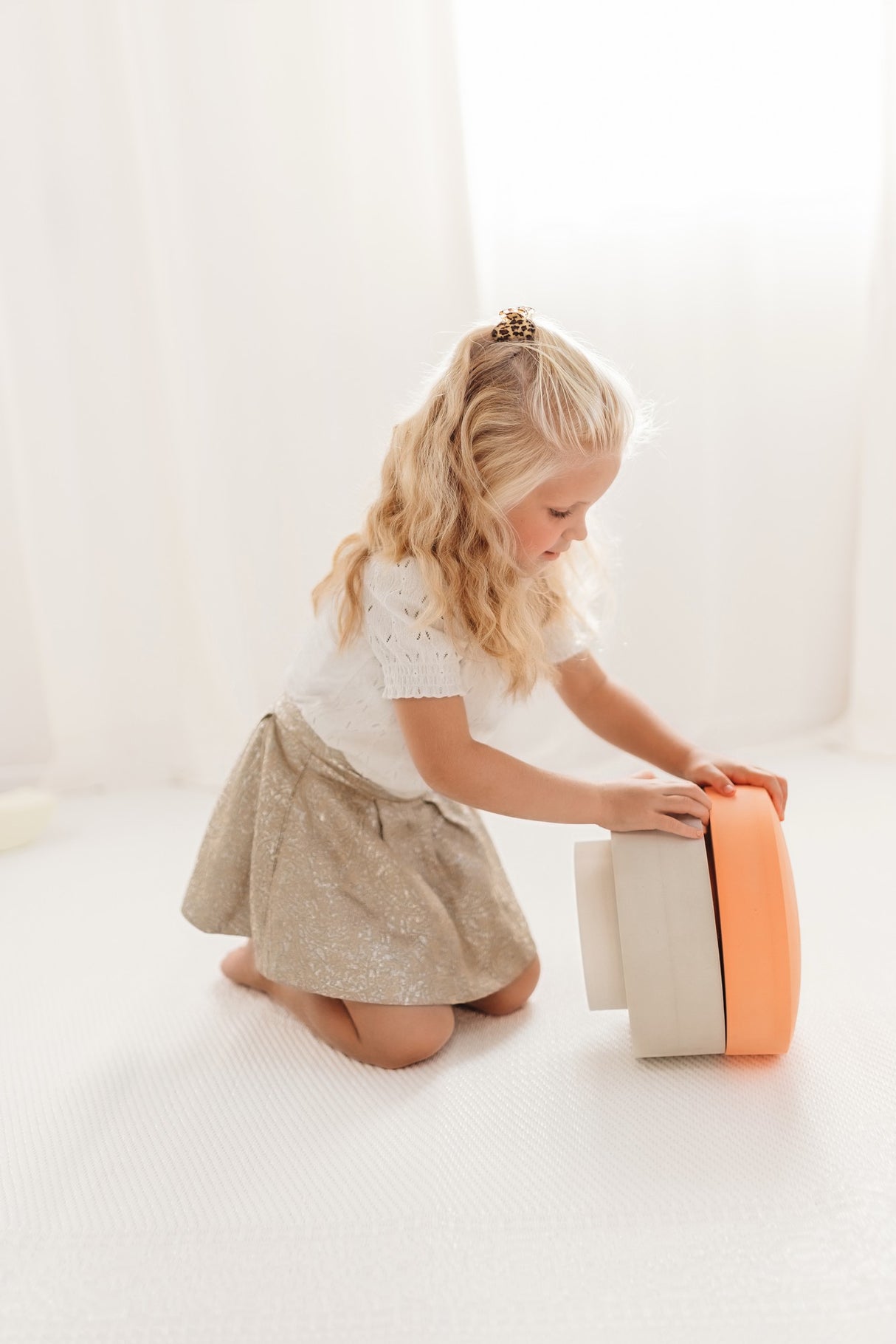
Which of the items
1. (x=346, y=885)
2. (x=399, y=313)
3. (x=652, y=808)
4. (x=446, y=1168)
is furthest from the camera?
(x=399, y=313)

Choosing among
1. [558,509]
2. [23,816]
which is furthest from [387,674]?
[23,816]

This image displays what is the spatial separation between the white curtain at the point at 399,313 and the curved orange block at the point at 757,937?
79cm

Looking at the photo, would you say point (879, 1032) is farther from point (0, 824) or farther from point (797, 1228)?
point (0, 824)

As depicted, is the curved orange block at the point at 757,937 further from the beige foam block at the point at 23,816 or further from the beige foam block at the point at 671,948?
the beige foam block at the point at 23,816

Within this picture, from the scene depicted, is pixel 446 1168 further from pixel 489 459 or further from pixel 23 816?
pixel 23 816

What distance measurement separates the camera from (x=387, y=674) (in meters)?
0.94

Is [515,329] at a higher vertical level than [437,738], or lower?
higher

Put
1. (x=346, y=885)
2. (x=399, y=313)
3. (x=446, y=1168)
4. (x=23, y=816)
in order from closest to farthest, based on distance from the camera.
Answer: (x=446, y=1168), (x=346, y=885), (x=23, y=816), (x=399, y=313)

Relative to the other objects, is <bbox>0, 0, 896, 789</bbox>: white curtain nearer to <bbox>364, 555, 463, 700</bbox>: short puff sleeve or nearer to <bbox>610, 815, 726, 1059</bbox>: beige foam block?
<bbox>364, 555, 463, 700</bbox>: short puff sleeve

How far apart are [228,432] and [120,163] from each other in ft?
1.25

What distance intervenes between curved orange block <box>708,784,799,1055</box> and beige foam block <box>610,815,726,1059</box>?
1cm

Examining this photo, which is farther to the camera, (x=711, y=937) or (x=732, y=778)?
(x=732, y=778)

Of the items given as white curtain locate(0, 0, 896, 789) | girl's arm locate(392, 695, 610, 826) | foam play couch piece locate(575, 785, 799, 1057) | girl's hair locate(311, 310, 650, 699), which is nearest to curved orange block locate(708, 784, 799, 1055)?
foam play couch piece locate(575, 785, 799, 1057)

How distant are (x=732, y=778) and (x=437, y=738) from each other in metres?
0.25
